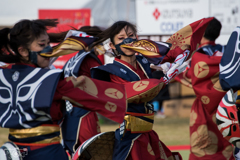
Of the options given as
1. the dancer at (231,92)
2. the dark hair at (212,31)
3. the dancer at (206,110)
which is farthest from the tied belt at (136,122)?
the dark hair at (212,31)

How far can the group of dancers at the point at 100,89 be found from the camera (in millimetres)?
1795

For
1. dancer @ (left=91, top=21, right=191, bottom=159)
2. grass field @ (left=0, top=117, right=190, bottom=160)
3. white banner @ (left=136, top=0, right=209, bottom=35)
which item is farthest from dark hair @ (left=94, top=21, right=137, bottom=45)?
white banner @ (left=136, top=0, right=209, bottom=35)

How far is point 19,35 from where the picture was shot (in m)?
1.92

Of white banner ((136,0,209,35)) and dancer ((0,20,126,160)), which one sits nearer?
dancer ((0,20,126,160))

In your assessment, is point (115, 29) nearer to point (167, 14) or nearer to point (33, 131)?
point (33, 131)

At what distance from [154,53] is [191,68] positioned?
122cm

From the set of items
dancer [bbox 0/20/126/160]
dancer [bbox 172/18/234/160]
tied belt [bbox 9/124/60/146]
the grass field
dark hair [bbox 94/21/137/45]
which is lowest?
the grass field

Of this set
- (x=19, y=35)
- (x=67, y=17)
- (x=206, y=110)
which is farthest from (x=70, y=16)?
(x=19, y=35)

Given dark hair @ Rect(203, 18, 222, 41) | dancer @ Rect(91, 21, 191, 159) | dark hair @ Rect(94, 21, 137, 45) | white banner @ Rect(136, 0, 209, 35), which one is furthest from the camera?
white banner @ Rect(136, 0, 209, 35)

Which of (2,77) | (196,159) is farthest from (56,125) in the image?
(196,159)

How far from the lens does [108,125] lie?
21.1ft

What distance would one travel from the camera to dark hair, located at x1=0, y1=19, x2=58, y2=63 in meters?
1.92

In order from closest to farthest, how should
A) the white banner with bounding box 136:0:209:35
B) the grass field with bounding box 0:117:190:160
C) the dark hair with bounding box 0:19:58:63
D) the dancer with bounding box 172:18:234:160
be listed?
the dark hair with bounding box 0:19:58:63 < the dancer with bounding box 172:18:234:160 < the grass field with bounding box 0:117:190:160 < the white banner with bounding box 136:0:209:35

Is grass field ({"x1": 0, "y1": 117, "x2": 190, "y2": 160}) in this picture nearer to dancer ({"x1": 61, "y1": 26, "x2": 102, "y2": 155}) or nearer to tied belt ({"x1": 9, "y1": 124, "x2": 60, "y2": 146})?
dancer ({"x1": 61, "y1": 26, "x2": 102, "y2": 155})
